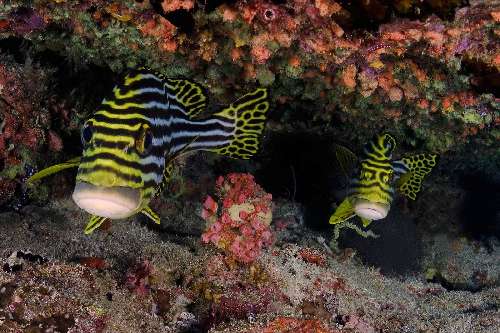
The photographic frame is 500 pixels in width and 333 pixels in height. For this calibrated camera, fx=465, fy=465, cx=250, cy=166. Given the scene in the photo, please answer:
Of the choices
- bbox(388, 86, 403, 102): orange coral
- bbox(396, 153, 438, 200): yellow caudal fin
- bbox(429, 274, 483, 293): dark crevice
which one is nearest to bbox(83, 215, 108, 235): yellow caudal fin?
Result: bbox(388, 86, 403, 102): orange coral

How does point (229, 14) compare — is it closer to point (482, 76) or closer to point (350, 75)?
point (350, 75)

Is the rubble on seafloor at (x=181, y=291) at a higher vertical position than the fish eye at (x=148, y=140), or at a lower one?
lower

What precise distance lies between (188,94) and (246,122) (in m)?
0.80

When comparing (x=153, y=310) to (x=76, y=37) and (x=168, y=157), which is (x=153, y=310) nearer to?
(x=168, y=157)

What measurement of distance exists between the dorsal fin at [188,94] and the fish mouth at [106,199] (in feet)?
4.10

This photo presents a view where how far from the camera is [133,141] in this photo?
326cm

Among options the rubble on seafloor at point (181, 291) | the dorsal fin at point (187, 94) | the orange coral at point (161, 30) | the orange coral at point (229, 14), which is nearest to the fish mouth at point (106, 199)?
the rubble on seafloor at point (181, 291)

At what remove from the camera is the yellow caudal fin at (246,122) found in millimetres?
4824

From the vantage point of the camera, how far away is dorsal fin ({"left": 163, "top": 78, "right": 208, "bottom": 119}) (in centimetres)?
420

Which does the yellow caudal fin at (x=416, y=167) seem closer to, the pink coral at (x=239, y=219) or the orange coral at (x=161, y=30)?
the pink coral at (x=239, y=219)

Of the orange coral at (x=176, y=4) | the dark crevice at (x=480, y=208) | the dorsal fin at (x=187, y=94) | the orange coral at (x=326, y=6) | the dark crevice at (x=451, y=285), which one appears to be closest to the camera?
the orange coral at (x=326, y=6)

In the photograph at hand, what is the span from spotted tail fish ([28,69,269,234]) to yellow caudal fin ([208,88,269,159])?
478mm

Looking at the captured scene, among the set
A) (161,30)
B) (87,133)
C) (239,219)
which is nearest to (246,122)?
(239,219)

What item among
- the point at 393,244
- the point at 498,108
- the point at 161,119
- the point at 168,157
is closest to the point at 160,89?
the point at 161,119
